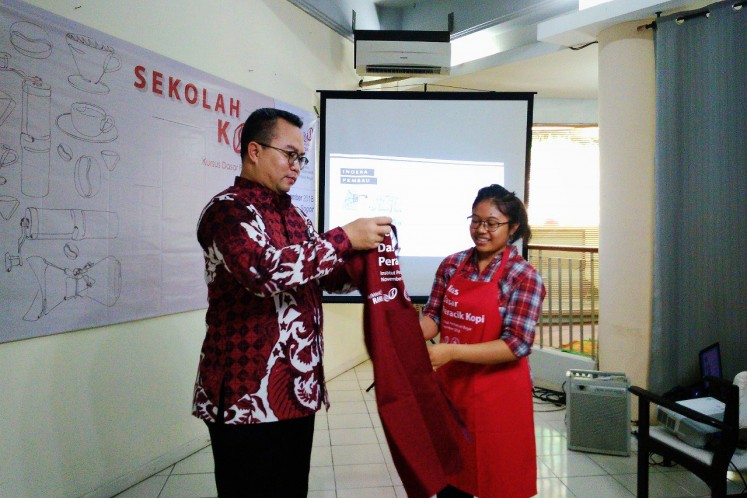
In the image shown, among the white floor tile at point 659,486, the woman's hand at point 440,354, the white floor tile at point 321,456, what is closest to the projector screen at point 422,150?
the white floor tile at point 321,456

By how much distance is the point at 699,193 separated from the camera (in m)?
2.73

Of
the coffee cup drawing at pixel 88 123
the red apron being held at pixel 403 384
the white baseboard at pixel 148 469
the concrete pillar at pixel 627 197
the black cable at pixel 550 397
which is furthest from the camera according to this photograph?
the black cable at pixel 550 397

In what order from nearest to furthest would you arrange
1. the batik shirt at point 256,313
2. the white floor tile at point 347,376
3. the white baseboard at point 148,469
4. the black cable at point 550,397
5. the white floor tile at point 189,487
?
the batik shirt at point 256,313 < the white baseboard at point 148,469 < the white floor tile at point 189,487 < the black cable at point 550,397 < the white floor tile at point 347,376

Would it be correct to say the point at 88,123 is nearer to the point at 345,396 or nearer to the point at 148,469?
the point at 148,469

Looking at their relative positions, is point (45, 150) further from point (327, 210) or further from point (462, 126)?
point (462, 126)

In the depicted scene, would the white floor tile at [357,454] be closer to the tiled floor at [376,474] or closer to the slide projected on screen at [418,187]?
the tiled floor at [376,474]

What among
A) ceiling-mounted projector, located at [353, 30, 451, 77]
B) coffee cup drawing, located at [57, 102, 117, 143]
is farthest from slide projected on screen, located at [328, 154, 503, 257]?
coffee cup drawing, located at [57, 102, 117, 143]

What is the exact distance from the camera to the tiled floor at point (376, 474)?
2.34 m

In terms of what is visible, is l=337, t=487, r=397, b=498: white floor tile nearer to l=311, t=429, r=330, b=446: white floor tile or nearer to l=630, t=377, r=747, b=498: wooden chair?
l=311, t=429, r=330, b=446: white floor tile

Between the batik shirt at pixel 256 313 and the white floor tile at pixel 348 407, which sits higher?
the batik shirt at pixel 256 313

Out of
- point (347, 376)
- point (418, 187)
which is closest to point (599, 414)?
point (418, 187)

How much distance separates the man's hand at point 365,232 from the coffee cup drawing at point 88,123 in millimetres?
1502

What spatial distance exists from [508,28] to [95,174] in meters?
3.63

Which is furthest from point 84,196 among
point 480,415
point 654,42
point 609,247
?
point 654,42
